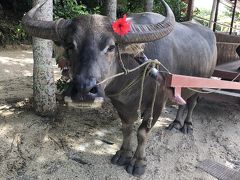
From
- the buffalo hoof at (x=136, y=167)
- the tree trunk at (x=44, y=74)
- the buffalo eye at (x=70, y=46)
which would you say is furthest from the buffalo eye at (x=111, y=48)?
the tree trunk at (x=44, y=74)

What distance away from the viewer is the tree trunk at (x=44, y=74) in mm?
3955

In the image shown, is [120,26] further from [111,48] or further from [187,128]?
[187,128]

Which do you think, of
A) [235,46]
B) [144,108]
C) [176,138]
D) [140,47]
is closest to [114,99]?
[144,108]

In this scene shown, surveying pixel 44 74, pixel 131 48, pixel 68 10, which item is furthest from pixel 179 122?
pixel 68 10

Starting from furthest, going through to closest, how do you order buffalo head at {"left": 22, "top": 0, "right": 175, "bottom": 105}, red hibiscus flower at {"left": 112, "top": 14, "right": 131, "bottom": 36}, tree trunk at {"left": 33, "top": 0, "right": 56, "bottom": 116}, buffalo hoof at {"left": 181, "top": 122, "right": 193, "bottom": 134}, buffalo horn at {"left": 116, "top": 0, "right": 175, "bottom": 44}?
1. buffalo hoof at {"left": 181, "top": 122, "right": 193, "bottom": 134}
2. tree trunk at {"left": 33, "top": 0, "right": 56, "bottom": 116}
3. buffalo horn at {"left": 116, "top": 0, "right": 175, "bottom": 44}
4. red hibiscus flower at {"left": 112, "top": 14, "right": 131, "bottom": 36}
5. buffalo head at {"left": 22, "top": 0, "right": 175, "bottom": 105}

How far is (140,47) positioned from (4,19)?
8.16 metres

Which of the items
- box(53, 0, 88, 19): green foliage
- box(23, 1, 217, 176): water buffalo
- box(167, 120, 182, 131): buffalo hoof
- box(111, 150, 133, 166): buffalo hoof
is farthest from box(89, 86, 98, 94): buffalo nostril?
box(53, 0, 88, 19): green foliage

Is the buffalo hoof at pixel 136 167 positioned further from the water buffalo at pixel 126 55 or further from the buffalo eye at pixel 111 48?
the buffalo eye at pixel 111 48

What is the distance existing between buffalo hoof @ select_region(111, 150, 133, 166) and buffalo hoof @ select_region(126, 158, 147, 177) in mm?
92

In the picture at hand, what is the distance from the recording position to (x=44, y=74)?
4.12 meters

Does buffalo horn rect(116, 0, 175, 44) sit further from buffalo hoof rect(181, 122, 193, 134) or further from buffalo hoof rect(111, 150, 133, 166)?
buffalo hoof rect(181, 122, 193, 134)

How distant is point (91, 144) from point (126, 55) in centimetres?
135

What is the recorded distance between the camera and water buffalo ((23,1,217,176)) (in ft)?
7.97

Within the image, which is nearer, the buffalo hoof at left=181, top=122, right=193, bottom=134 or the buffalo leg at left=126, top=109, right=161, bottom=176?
the buffalo leg at left=126, top=109, right=161, bottom=176
